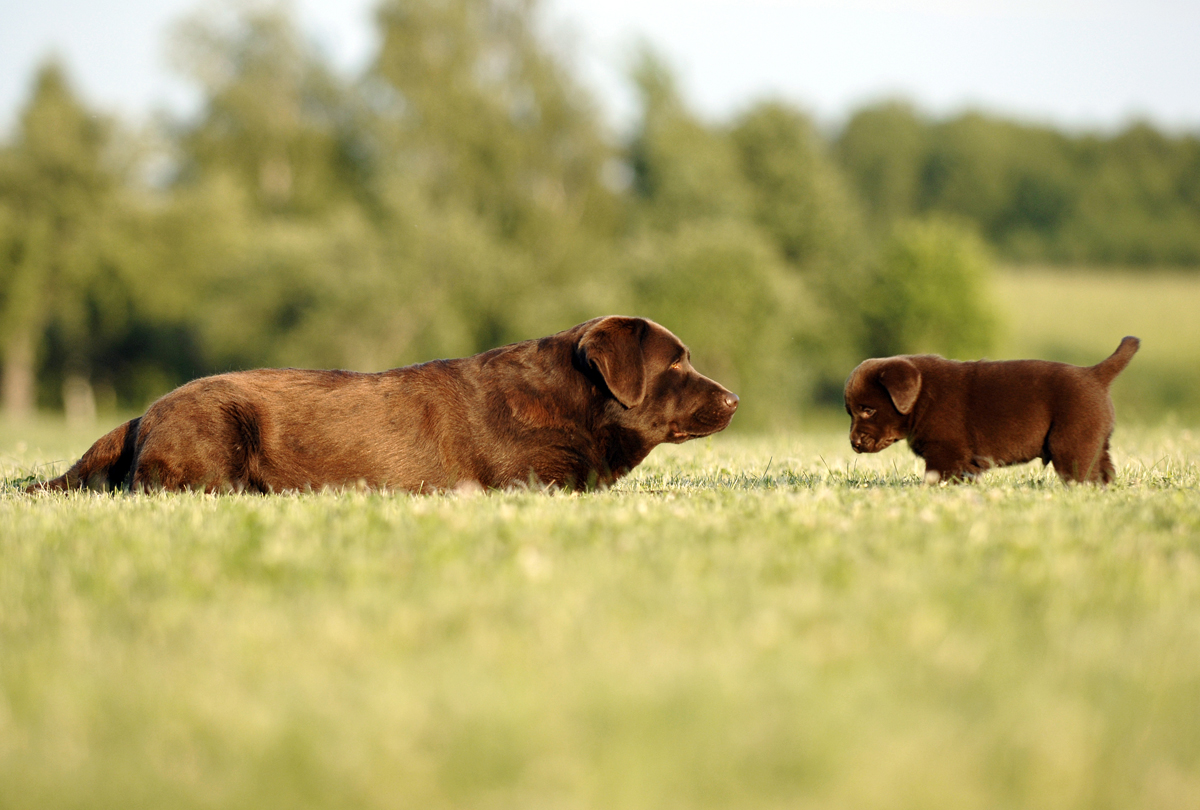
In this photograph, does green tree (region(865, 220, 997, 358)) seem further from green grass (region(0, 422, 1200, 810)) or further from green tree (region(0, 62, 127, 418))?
green grass (region(0, 422, 1200, 810))

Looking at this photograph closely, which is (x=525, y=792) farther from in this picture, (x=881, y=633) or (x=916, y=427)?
(x=916, y=427)

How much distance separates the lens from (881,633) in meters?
3.10

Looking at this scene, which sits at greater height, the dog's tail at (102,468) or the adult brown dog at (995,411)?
the dog's tail at (102,468)

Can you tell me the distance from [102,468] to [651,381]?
390 centimetres

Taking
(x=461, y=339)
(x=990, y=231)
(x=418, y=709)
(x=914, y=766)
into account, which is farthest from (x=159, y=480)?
(x=990, y=231)

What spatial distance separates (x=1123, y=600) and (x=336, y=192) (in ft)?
181

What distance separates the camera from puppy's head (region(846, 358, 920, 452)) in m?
7.16

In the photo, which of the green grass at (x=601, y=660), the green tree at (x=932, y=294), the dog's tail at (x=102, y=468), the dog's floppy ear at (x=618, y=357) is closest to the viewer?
the green grass at (x=601, y=660)

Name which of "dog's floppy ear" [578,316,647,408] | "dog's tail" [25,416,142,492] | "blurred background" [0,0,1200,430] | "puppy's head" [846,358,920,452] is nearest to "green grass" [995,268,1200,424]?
"blurred background" [0,0,1200,430]

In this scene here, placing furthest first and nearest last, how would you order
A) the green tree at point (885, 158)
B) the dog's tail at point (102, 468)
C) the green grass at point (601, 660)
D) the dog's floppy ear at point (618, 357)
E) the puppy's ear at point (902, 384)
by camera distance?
1. the green tree at point (885, 158)
2. the puppy's ear at point (902, 384)
3. the dog's tail at point (102, 468)
4. the dog's floppy ear at point (618, 357)
5. the green grass at point (601, 660)

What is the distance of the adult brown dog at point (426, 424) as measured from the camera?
21.2 feet

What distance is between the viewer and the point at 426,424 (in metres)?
6.66

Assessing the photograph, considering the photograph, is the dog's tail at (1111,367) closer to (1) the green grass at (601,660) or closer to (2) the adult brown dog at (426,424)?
(1) the green grass at (601,660)

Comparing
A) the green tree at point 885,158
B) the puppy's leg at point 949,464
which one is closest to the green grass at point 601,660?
the puppy's leg at point 949,464
